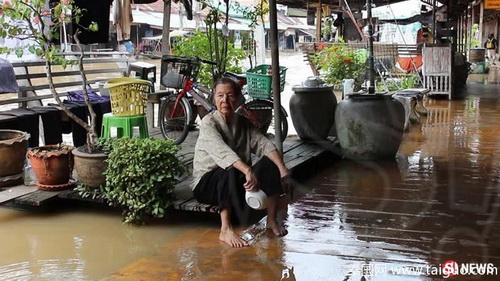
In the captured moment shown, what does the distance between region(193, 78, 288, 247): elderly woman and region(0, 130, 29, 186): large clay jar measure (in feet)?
6.31

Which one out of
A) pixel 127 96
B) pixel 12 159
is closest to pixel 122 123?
pixel 127 96

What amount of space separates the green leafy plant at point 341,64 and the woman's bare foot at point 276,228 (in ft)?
28.9

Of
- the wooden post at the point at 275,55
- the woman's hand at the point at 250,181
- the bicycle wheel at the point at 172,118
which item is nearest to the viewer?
the woman's hand at the point at 250,181

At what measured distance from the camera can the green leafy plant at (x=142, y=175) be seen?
416 cm

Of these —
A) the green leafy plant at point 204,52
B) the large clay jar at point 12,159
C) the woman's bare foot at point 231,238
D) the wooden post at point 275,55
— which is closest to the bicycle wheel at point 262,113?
the green leafy plant at point 204,52

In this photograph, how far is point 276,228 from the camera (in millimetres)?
3982

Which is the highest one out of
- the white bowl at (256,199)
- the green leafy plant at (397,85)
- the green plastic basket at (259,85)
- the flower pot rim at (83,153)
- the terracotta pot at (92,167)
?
the green plastic basket at (259,85)

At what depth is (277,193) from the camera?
12.8ft

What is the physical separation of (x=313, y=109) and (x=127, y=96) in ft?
7.99

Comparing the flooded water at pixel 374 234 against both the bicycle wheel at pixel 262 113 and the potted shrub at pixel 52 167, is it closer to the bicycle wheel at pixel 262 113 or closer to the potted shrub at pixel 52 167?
the bicycle wheel at pixel 262 113

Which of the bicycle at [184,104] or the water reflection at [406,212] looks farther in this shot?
the bicycle at [184,104]

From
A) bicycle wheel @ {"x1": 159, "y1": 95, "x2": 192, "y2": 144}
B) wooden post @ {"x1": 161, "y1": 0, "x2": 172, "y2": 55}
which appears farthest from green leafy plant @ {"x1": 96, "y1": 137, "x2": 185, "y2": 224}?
wooden post @ {"x1": 161, "y1": 0, "x2": 172, "y2": 55}

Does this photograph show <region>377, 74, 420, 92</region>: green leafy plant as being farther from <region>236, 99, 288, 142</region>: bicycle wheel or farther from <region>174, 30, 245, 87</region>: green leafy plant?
<region>236, 99, 288, 142</region>: bicycle wheel

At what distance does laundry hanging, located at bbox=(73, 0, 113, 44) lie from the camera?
7052 mm
